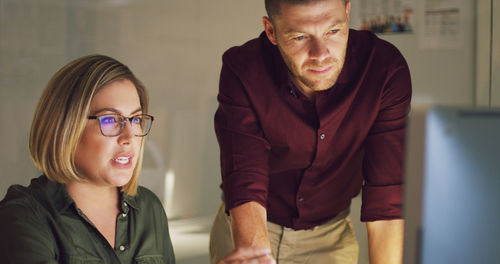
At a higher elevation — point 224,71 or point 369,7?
point 369,7

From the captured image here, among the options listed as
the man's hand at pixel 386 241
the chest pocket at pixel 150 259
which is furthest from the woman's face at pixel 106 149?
the man's hand at pixel 386 241

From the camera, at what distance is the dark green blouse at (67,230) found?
1.26m

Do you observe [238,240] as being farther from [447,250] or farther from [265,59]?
[447,250]

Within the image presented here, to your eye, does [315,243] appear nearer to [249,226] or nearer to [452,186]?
[249,226]

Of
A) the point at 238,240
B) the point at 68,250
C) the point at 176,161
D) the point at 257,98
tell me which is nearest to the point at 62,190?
the point at 68,250

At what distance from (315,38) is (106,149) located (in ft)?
1.82

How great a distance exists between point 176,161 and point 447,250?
7.93 feet

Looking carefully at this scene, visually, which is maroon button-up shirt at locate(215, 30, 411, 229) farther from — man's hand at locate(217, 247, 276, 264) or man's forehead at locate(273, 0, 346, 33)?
man's hand at locate(217, 247, 276, 264)

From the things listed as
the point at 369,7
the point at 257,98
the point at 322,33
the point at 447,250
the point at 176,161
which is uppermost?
the point at 369,7

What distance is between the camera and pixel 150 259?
151cm

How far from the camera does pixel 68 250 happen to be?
135 centimetres

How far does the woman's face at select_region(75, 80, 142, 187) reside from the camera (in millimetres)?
1440

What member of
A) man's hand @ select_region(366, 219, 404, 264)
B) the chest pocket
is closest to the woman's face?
the chest pocket

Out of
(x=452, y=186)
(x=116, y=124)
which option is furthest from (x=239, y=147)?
(x=452, y=186)
